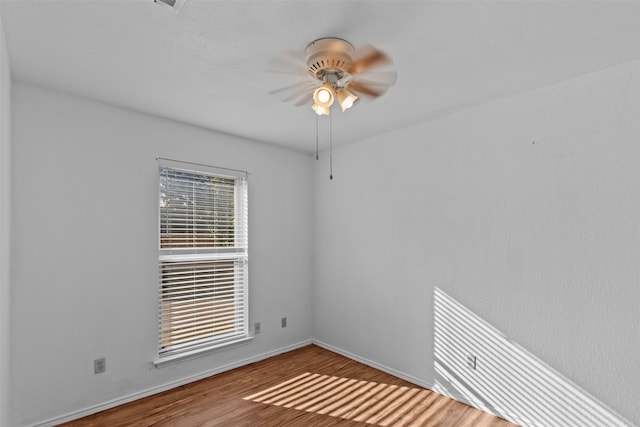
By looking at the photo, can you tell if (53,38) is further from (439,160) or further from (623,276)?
(623,276)

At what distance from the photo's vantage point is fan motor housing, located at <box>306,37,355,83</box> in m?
1.86

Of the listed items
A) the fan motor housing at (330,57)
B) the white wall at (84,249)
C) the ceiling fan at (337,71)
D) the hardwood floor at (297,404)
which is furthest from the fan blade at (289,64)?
the hardwood floor at (297,404)

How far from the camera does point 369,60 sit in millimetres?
2043

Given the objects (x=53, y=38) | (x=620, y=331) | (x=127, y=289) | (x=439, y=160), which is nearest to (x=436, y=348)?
(x=620, y=331)

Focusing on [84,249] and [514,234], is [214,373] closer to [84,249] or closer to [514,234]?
[84,249]

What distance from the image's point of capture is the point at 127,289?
9.57 feet

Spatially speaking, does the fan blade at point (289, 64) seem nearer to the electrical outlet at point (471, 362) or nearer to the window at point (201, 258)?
the window at point (201, 258)

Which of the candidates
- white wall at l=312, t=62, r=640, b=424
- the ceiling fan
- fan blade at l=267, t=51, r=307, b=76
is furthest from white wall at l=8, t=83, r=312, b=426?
white wall at l=312, t=62, r=640, b=424

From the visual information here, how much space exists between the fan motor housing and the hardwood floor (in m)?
2.46

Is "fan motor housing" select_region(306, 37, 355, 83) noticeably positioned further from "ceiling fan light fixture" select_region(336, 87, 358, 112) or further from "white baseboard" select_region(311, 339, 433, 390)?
"white baseboard" select_region(311, 339, 433, 390)

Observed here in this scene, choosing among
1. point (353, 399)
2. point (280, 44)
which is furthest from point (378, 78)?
point (353, 399)

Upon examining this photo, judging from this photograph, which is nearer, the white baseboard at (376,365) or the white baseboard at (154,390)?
the white baseboard at (154,390)

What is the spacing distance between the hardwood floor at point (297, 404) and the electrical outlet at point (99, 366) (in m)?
0.32

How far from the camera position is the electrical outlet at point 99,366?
272 centimetres
